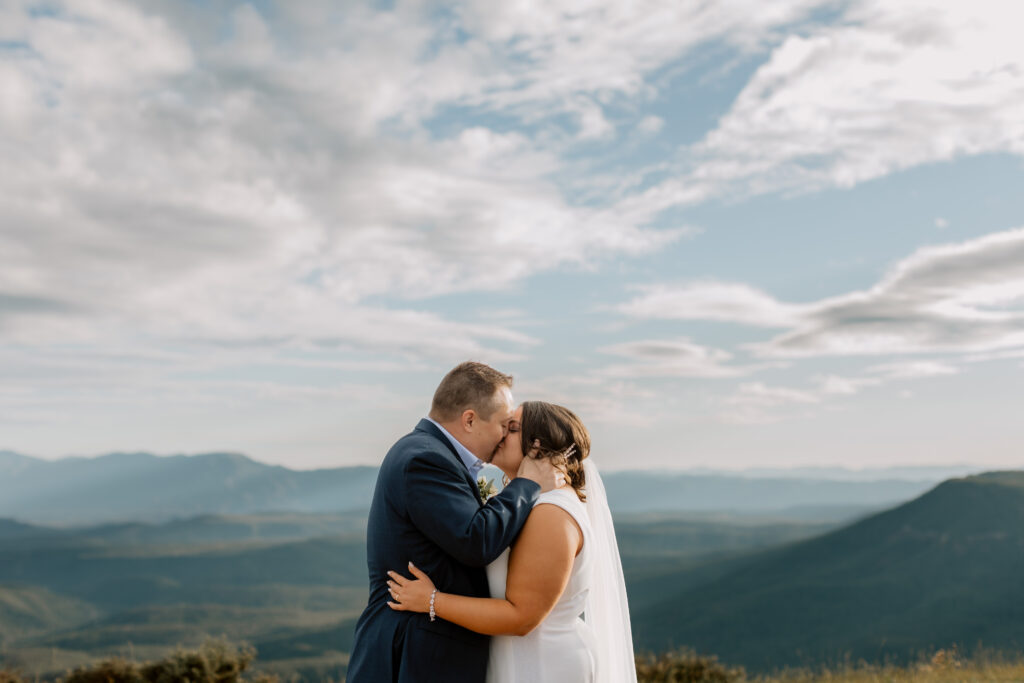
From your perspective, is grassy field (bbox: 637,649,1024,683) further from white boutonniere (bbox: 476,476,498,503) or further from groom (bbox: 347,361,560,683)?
groom (bbox: 347,361,560,683)

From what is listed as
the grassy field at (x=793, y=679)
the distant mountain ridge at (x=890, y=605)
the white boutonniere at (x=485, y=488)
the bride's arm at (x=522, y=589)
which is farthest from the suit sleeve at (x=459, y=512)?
the distant mountain ridge at (x=890, y=605)

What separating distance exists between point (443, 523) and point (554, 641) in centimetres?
121

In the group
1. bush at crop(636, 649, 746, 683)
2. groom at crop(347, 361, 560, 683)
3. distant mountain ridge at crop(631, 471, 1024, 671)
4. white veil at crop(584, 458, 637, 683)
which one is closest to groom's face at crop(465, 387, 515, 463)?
groom at crop(347, 361, 560, 683)

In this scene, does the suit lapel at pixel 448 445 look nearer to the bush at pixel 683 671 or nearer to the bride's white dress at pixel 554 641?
the bride's white dress at pixel 554 641

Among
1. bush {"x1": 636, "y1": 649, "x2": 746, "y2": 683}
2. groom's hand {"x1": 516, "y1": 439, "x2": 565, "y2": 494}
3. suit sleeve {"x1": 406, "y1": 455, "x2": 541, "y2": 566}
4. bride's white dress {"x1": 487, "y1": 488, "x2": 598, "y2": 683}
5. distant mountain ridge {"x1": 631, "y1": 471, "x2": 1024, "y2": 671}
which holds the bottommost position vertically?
distant mountain ridge {"x1": 631, "y1": 471, "x2": 1024, "y2": 671}

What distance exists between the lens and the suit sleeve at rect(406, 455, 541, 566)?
477 cm

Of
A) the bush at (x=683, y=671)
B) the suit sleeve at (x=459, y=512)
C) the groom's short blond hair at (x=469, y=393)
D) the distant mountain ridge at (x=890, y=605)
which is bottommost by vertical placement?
the distant mountain ridge at (x=890, y=605)

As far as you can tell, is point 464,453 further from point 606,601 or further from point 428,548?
point 606,601

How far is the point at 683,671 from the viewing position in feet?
59.8

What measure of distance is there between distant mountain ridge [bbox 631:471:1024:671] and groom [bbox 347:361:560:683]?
140023mm

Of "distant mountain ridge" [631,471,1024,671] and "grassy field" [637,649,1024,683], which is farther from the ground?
"grassy field" [637,649,1024,683]

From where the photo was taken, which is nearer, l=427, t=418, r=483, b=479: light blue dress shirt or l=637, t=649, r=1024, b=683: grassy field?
l=427, t=418, r=483, b=479: light blue dress shirt

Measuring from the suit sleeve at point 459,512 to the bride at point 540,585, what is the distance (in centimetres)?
20

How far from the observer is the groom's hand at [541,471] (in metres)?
5.32
